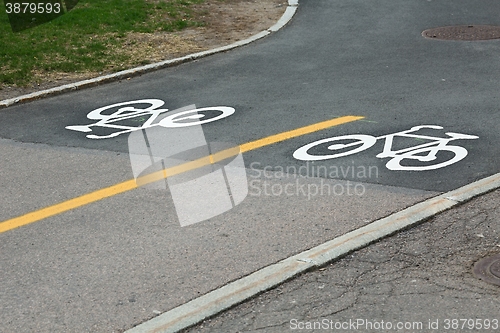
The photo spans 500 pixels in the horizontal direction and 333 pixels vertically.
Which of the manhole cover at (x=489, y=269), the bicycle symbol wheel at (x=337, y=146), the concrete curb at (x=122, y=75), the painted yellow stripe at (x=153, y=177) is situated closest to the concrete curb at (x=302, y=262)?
the manhole cover at (x=489, y=269)

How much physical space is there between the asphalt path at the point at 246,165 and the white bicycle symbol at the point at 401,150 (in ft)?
0.33

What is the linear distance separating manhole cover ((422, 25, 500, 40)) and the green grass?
14.0 feet

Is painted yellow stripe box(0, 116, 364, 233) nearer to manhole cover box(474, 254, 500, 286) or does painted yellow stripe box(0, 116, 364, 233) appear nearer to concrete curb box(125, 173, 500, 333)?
concrete curb box(125, 173, 500, 333)

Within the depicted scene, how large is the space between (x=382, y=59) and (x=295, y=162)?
5.10 meters

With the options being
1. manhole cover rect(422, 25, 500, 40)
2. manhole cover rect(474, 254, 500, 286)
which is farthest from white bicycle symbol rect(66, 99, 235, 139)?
manhole cover rect(422, 25, 500, 40)

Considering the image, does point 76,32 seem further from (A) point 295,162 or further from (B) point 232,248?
(B) point 232,248

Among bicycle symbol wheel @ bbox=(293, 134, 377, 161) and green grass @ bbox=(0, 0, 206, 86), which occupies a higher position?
green grass @ bbox=(0, 0, 206, 86)

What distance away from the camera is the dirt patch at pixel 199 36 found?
1206 centimetres

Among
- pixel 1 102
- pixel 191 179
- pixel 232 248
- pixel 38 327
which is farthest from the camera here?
pixel 1 102

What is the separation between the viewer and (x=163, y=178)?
7766mm

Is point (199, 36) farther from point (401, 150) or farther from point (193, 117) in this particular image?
point (401, 150)

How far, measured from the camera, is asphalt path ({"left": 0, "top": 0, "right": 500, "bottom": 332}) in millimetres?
5676

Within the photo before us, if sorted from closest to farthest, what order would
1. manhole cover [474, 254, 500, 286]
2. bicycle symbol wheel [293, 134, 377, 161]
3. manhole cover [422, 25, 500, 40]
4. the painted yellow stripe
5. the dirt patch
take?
1. manhole cover [474, 254, 500, 286]
2. the painted yellow stripe
3. bicycle symbol wheel [293, 134, 377, 161]
4. the dirt patch
5. manhole cover [422, 25, 500, 40]

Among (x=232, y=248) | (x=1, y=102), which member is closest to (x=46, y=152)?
(x=1, y=102)
